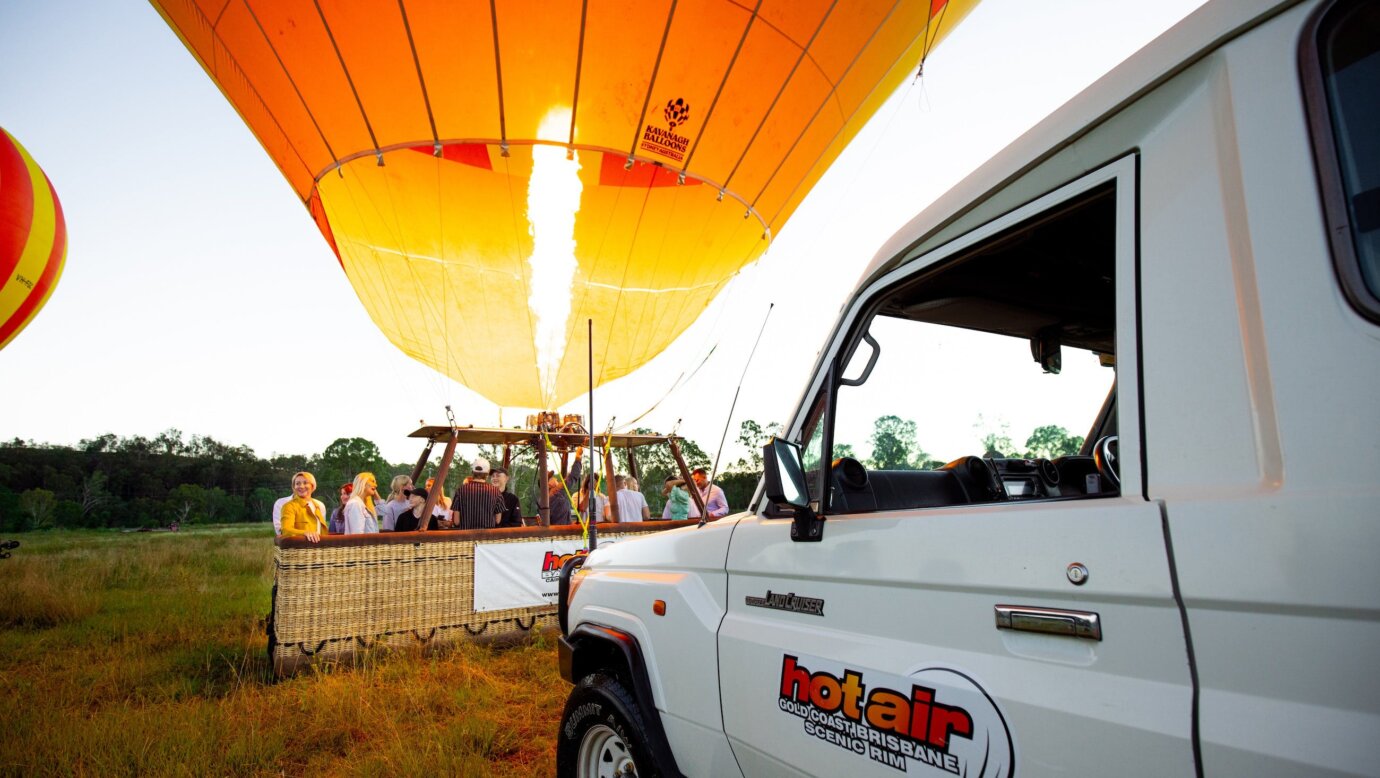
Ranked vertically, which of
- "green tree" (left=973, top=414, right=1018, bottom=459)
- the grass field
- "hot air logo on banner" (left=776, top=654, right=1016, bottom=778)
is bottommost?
the grass field

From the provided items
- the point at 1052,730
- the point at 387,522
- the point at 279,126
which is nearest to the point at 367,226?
the point at 279,126

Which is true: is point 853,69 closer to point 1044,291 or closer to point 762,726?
point 1044,291

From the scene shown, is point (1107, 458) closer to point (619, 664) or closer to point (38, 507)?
point (619, 664)

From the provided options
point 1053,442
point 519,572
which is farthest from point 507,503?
point 1053,442

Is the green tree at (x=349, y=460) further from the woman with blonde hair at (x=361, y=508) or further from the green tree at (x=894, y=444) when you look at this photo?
the green tree at (x=894, y=444)

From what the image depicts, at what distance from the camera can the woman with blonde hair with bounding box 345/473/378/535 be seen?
7.05 m

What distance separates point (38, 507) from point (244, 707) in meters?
63.9

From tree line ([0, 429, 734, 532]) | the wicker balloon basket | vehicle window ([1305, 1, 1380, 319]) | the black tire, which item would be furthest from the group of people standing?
tree line ([0, 429, 734, 532])

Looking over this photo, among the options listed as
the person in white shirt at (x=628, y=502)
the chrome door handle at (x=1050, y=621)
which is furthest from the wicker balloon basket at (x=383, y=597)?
the chrome door handle at (x=1050, y=621)

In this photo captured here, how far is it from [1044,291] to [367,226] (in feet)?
25.7

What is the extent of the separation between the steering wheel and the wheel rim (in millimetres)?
1915

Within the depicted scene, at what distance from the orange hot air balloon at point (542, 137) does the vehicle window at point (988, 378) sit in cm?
589

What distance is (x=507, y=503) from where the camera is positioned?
8234mm

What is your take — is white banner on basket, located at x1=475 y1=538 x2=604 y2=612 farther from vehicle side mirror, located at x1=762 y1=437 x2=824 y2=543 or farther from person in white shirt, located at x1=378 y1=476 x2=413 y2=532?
vehicle side mirror, located at x1=762 y1=437 x2=824 y2=543
